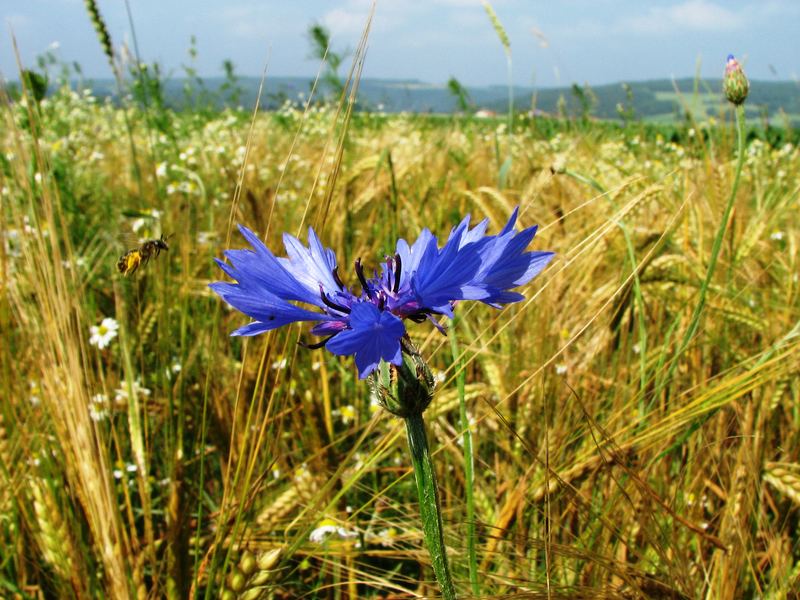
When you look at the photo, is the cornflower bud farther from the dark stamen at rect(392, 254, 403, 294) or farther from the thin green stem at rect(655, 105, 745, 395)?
the thin green stem at rect(655, 105, 745, 395)

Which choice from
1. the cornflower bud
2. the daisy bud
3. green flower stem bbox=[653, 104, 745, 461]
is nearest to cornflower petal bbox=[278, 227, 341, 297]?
the cornflower bud

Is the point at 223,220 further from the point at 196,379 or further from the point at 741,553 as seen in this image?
the point at 741,553

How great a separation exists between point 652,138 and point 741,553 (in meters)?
6.52

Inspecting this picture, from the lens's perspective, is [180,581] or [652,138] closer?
[180,581]

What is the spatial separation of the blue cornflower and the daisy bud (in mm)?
778

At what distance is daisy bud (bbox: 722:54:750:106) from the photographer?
124 centimetres

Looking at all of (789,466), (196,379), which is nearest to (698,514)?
(789,466)

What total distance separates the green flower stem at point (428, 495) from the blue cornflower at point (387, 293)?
7cm

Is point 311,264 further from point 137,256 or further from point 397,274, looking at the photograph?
point 137,256

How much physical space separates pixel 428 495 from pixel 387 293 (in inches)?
8.4

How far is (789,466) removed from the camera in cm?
104

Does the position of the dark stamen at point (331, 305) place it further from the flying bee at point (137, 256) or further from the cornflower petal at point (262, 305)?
the flying bee at point (137, 256)

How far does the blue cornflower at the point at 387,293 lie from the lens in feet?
1.93

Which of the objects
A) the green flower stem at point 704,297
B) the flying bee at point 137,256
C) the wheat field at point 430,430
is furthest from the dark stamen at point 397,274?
the flying bee at point 137,256
